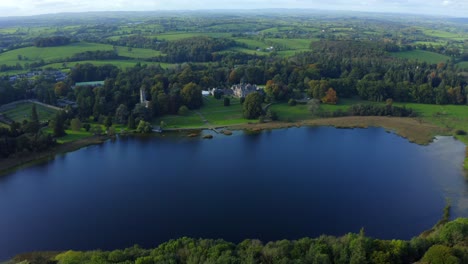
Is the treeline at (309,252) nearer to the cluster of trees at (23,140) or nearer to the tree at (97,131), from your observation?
the cluster of trees at (23,140)

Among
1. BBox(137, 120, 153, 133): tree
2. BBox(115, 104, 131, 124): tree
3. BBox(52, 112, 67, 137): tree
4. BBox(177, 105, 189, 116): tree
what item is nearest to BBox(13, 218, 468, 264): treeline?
BBox(52, 112, 67, 137): tree

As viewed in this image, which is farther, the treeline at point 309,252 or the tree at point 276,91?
the tree at point 276,91

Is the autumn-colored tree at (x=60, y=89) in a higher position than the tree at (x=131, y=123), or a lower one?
higher

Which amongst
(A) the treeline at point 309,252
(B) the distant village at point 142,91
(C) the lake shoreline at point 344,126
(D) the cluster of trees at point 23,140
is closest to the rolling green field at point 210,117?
(C) the lake shoreline at point 344,126

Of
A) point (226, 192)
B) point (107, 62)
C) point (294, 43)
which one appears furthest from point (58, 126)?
point (294, 43)

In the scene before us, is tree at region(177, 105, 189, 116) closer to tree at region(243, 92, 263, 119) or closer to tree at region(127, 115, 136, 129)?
tree at region(127, 115, 136, 129)
